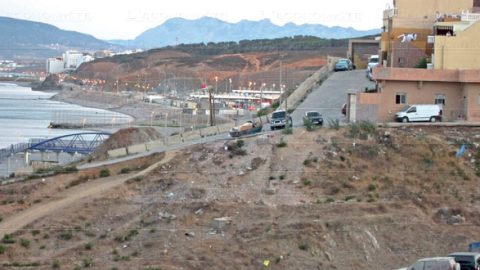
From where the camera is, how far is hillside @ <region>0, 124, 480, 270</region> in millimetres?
16375

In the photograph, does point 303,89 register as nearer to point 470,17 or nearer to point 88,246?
point 470,17

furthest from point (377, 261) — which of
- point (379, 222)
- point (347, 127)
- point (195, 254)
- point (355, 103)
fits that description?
point (355, 103)

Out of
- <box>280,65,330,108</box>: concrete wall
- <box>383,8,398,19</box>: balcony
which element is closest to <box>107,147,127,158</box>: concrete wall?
<box>280,65,330,108</box>: concrete wall

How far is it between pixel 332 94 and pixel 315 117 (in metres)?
4.73

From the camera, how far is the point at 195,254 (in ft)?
52.4

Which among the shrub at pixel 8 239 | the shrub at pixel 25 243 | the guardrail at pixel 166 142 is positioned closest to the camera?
the shrub at pixel 25 243

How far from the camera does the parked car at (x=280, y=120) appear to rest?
2491cm

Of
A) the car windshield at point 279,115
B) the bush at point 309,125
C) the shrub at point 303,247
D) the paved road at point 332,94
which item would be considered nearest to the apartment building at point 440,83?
the bush at point 309,125

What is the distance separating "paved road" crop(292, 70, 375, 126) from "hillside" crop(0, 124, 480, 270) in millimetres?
4424

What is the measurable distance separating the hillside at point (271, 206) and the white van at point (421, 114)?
3.41 feet

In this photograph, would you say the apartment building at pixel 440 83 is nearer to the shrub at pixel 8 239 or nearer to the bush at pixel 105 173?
the bush at pixel 105 173

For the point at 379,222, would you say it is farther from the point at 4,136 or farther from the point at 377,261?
the point at 4,136

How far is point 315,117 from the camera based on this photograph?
81.6 feet

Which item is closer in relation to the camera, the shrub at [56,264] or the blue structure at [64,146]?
the shrub at [56,264]
